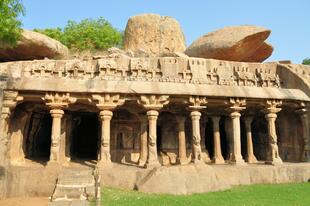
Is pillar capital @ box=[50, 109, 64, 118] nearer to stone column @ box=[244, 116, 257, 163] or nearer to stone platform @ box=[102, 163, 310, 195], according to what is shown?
stone platform @ box=[102, 163, 310, 195]

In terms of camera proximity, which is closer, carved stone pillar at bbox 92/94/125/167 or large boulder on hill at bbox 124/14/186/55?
carved stone pillar at bbox 92/94/125/167

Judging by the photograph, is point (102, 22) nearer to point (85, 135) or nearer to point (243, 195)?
point (85, 135)

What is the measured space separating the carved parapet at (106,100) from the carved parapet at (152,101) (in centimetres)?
93

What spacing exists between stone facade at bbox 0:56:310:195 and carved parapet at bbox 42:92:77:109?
0.04 metres

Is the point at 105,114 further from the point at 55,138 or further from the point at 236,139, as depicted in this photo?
the point at 236,139

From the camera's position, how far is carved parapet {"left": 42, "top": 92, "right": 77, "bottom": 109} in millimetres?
10570

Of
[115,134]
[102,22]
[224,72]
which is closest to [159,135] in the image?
[115,134]

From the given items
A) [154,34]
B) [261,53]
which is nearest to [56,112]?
[154,34]

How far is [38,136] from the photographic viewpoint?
1497 centimetres

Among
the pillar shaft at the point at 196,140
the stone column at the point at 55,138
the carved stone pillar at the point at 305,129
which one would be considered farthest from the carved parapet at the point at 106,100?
the carved stone pillar at the point at 305,129

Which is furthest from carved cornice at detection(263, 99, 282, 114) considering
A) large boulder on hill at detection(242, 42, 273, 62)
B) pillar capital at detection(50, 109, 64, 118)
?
pillar capital at detection(50, 109, 64, 118)

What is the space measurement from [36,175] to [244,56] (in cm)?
1291

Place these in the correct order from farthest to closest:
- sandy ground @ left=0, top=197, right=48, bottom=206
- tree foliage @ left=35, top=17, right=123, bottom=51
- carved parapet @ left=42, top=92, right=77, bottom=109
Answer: tree foliage @ left=35, top=17, right=123, bottom=51 → carved parapet @ left=42, top=92, right=77, bottom=109 → sandy ground @ left=0, top=197, right=48, bottom=206

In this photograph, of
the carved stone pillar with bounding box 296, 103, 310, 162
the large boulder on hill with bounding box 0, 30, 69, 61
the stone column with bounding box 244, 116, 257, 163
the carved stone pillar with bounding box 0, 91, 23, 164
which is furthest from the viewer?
the large boulder on hill with bounding box 0, 30, 69, 61
